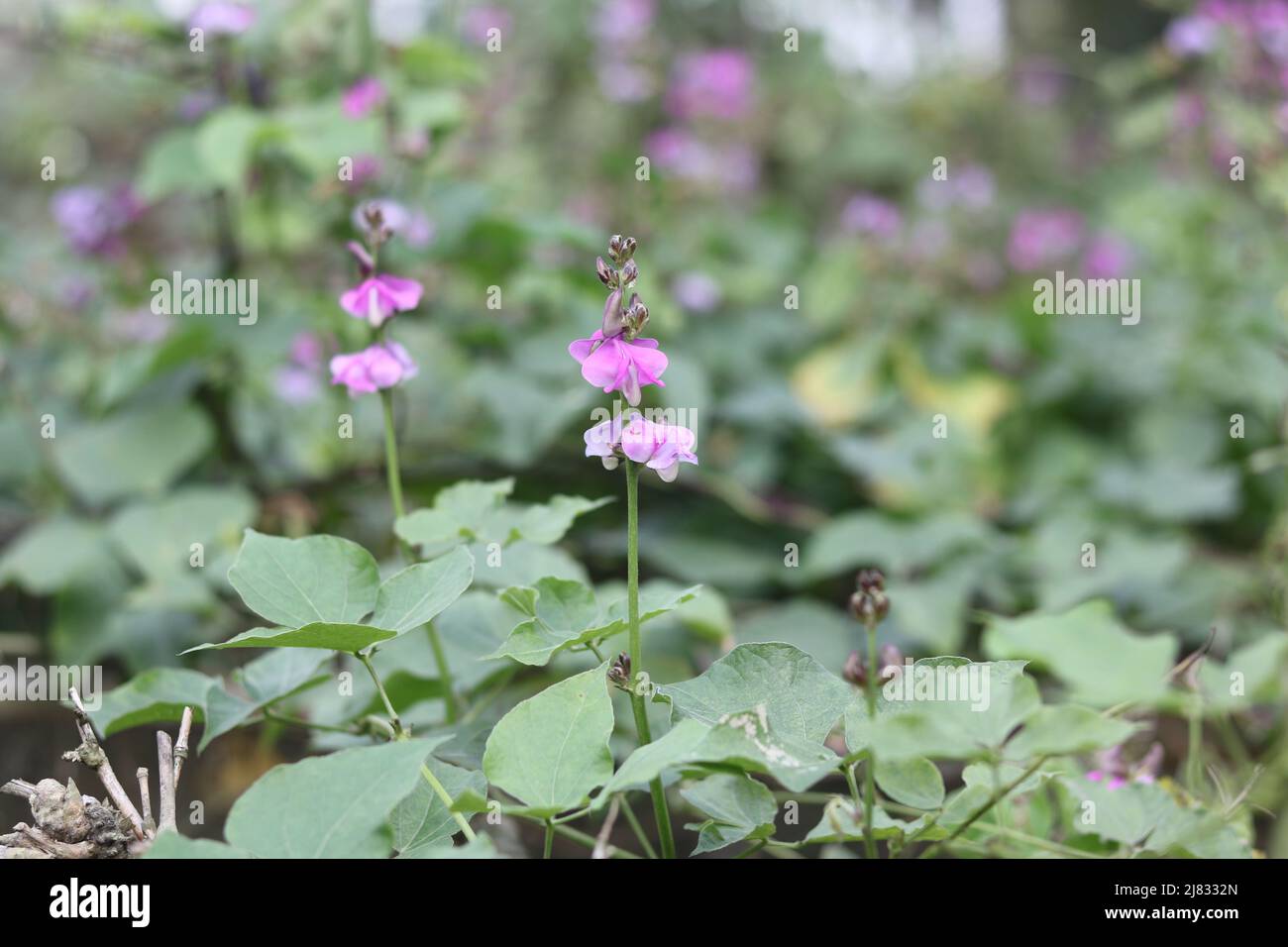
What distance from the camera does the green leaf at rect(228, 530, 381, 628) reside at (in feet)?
2.29

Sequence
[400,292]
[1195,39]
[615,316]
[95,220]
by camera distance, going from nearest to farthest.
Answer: [615,316], [400,292], [95,220], [1195,39]

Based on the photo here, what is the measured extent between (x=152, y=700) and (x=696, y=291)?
68.0 inches

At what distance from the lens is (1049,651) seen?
19.8 inches

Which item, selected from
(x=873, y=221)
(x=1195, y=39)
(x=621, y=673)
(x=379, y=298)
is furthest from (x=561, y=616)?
(x=873, y=221)

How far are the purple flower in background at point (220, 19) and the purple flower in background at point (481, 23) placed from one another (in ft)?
3.97

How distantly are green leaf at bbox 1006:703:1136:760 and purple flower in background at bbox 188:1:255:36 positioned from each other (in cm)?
164

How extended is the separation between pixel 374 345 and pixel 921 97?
140 inches

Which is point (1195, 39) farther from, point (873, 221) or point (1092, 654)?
point (1092, 654)

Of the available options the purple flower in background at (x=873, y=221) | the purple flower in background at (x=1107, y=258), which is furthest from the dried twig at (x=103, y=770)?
the purple flower in background at (x=1107, y=258)

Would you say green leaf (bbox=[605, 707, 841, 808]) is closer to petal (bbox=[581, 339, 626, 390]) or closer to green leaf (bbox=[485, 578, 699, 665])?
green leaf (bbox=[485, 578, 699, 665])

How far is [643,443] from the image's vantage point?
62cm

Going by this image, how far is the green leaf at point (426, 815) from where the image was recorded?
25.6 inches
